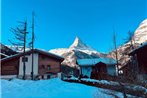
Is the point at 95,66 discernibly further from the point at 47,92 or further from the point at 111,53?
the point at 47,92

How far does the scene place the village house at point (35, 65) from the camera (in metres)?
36.7

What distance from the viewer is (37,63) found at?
3784 centimetres

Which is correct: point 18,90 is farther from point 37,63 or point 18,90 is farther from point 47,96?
point 37,63

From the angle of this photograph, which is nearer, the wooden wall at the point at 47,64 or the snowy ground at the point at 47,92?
the snowy ground at the point at 47,92

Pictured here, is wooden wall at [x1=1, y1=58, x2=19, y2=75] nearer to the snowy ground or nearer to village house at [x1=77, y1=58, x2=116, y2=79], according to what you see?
village house at [x1=77, y1=58, x2=116, y2=79]

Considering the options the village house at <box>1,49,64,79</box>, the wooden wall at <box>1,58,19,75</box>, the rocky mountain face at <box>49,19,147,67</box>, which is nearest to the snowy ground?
the rocky mountain face at <box>49,19,147,67</box>

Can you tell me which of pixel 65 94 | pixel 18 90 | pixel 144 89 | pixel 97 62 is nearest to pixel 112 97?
pixel 144 89

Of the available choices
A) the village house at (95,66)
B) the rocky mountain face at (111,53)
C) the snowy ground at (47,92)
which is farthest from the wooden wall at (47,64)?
the snowy ground at (47,92)

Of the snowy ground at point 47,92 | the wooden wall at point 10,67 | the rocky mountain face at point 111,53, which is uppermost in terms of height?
the rocky mountain face at point 111,53

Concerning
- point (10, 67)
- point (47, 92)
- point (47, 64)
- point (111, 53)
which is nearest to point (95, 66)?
point (47, 64)

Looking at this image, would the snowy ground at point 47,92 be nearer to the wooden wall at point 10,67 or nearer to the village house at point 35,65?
the village house at point 35,65

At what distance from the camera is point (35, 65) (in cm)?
3772

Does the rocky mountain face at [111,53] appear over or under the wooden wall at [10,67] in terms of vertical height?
over

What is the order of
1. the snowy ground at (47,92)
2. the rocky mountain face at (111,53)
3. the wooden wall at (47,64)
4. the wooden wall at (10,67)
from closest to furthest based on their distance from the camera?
the snowy ground at (47,92) → the wooden wall at (10,67) → the wooden wall at (47,64) → the rocky mountain face at (111,53)
